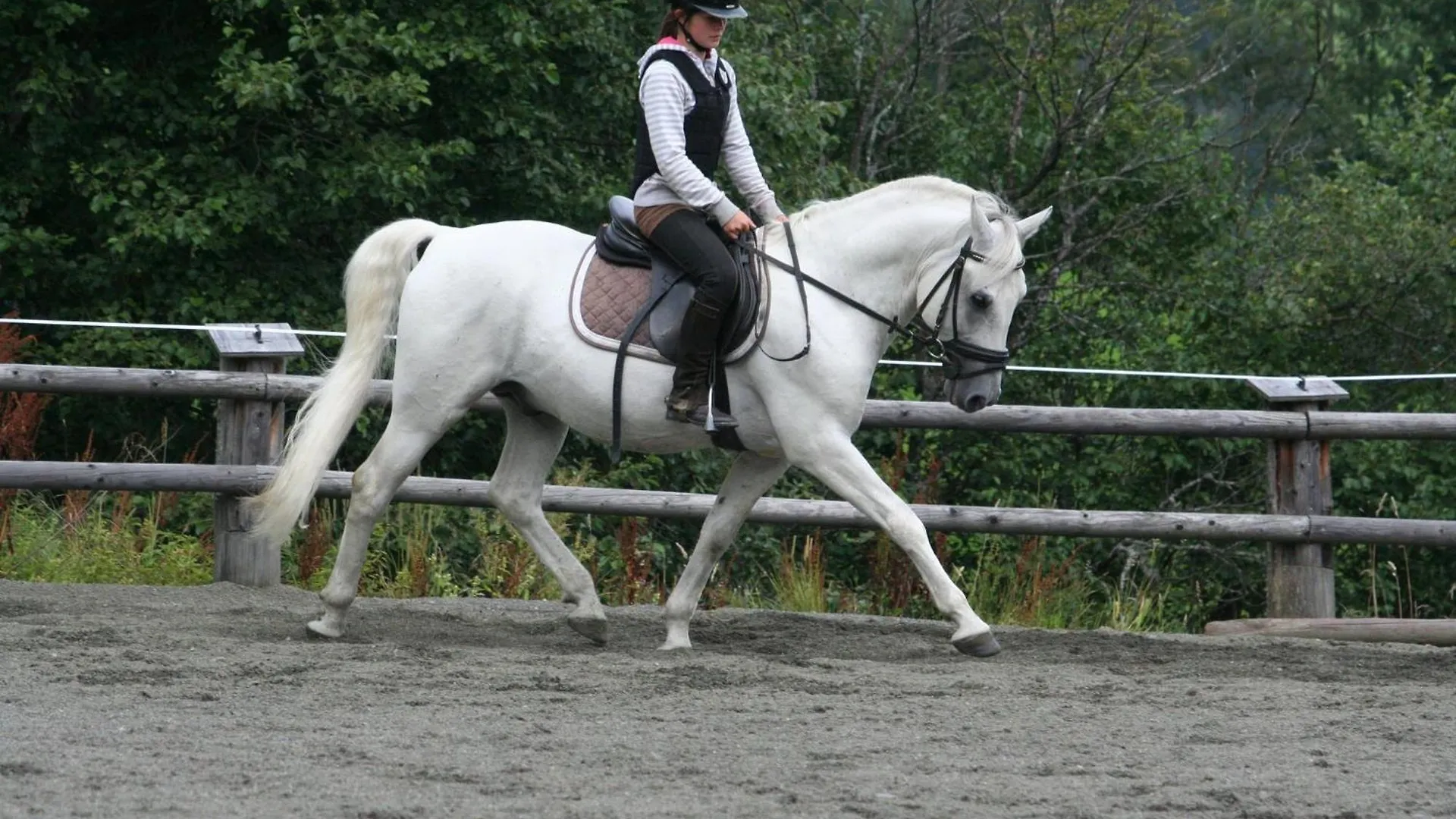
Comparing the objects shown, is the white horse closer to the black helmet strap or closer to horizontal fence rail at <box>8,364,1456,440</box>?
the black helmet strap

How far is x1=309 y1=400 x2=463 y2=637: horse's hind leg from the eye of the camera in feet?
22.5

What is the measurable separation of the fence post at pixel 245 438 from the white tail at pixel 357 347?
1.23m

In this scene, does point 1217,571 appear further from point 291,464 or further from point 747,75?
point 291,464

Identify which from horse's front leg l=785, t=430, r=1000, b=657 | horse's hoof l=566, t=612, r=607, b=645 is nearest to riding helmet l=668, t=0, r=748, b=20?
horse's front leg l=785, t=430, r=1000, b=657

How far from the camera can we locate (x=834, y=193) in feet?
45.8

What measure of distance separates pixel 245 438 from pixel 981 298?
12.1 feet

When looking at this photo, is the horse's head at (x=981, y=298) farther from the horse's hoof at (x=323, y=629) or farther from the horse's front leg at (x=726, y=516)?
the horse's hoof at (x=323, y=629)

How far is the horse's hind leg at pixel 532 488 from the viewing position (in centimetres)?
716

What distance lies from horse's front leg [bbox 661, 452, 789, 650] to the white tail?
4.69 ft

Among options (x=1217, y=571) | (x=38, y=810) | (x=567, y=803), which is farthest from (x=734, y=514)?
(x=1217, y=571)

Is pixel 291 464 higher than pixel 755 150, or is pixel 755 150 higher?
pixel 755 150

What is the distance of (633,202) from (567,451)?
6.25 meters

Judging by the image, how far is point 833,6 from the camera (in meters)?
18.1

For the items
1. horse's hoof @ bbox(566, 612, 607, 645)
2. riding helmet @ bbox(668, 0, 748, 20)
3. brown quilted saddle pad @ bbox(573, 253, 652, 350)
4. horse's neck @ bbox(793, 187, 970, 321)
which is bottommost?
horse's hoof @ bbox(566, 612, 607, 645)
